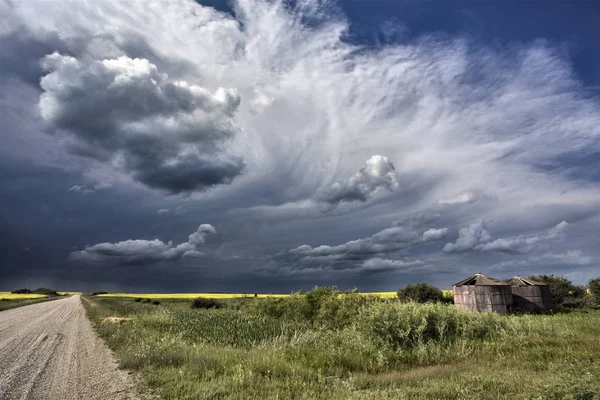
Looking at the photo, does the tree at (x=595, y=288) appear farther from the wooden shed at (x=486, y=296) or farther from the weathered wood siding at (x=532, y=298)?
the wooden shed at (x=486, y=296)

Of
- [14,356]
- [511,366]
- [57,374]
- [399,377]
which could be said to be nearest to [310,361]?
[399,377]

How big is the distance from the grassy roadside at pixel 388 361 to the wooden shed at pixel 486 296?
16.6 metres

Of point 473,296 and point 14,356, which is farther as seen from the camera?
point 473,296

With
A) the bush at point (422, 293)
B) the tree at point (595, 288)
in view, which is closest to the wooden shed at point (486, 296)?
the bush at point (422, 293)

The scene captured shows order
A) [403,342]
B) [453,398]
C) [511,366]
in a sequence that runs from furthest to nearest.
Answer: [403,342] < [511,366] < [453,398]

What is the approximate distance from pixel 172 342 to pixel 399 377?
30.3 feet

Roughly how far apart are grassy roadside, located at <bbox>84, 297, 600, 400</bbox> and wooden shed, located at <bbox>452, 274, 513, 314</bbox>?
1663 centimetres

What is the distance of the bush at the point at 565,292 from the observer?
159 feet

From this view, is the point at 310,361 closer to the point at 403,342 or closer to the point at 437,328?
the point at 403,342

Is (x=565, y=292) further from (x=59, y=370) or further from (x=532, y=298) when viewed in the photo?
(x=59, y=370)

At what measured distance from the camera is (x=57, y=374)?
39.4 feet

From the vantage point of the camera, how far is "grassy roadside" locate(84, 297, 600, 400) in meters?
9.55

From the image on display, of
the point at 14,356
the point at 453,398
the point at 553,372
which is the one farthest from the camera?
the point at 14,356

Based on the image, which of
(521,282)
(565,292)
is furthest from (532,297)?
(565,292)
